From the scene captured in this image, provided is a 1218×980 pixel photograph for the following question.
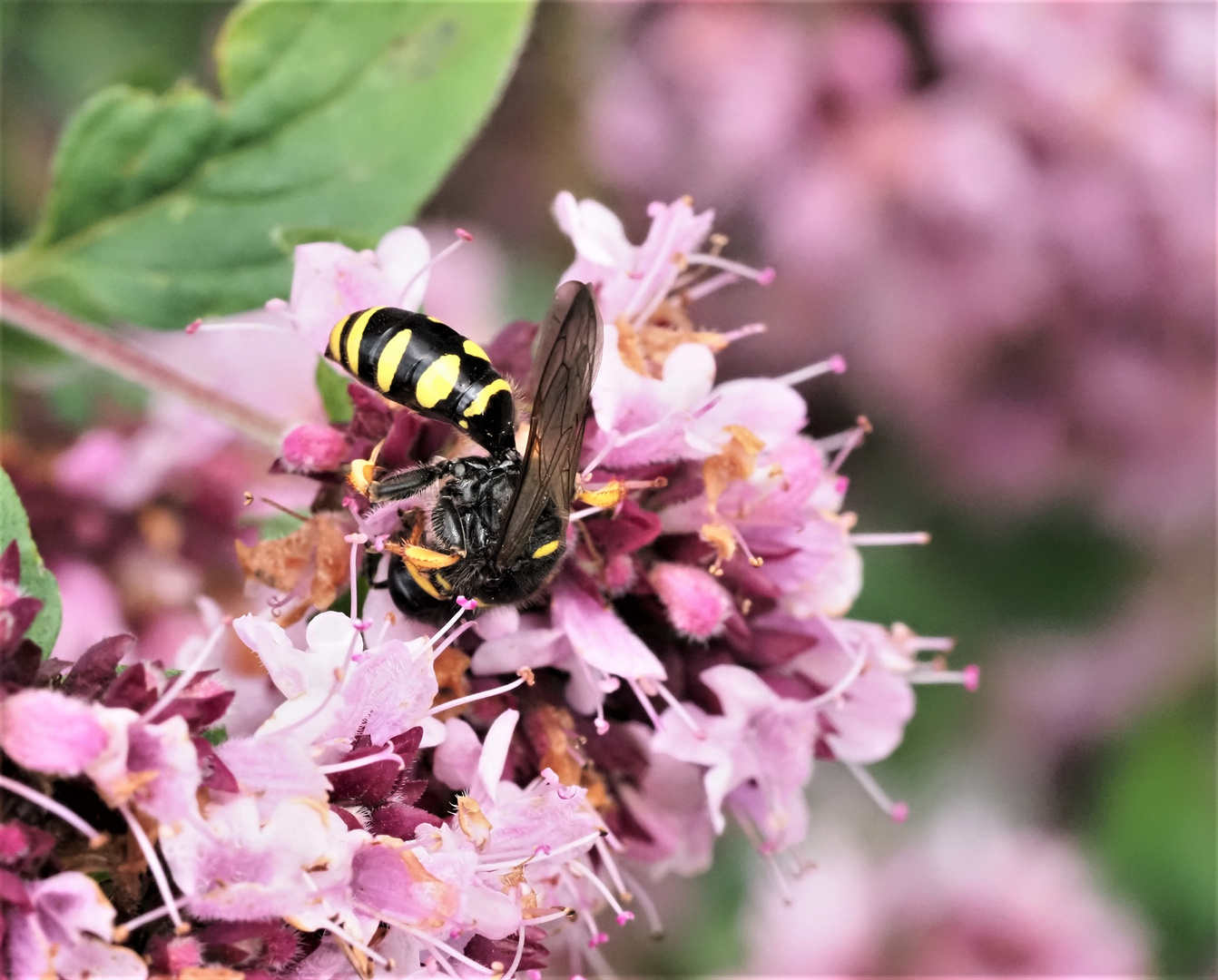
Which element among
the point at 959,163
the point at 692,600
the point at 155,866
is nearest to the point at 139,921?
the point at 155,866

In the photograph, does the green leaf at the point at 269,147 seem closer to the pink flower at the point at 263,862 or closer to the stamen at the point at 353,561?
the stamen at the point at 353,561

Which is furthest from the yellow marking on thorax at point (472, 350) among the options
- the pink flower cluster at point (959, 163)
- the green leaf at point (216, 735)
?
the pink flower cluster at point (959, 163)

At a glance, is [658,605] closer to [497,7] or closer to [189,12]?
[497,7]

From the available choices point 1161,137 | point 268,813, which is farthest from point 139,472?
point 1161,137

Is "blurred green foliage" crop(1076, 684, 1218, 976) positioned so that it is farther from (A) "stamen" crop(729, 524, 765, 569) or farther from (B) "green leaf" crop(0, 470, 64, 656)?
(B) "green leaf" crop(0, 470, 64, 656)

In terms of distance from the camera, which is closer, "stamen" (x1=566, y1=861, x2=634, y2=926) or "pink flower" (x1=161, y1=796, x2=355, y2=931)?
"pink flower" (x1=161, y1=796, x2=355, y2=931)

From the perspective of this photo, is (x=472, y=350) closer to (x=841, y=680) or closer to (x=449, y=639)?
(x=449, y=639)

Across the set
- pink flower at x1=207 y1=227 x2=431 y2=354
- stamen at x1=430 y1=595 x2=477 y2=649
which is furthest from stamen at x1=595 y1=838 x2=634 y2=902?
pink flower at x1=207 y1=227 x2=431 y2=354
